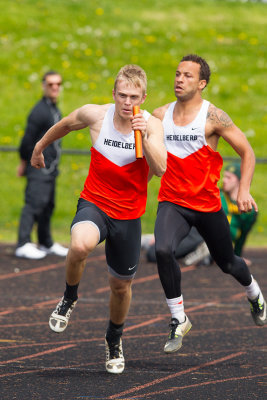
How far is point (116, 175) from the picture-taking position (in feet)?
21.5

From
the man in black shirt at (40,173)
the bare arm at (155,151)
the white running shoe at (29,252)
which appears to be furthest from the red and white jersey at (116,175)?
the white running shoe at (29,252)

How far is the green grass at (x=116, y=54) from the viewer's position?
67.7 ft

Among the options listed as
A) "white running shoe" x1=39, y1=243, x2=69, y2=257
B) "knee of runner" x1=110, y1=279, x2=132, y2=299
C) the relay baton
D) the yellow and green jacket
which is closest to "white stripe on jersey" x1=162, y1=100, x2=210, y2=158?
"knee of runner" x1=110, y1=279, x2=132, y2=299

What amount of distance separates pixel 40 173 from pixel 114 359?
19.0 ft

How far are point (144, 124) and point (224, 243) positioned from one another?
1781 millimetres

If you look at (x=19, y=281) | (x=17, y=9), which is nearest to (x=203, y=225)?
(x=19, y=281)

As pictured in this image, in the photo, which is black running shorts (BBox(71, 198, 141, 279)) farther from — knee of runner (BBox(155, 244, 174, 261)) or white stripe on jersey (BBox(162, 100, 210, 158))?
white stripe on jersey (BBox(162, 100, 210, 158))

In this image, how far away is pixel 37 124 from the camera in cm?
1202

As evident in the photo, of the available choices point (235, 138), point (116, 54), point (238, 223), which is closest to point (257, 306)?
point (235, 138)

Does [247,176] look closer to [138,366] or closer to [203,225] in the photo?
[203,225]

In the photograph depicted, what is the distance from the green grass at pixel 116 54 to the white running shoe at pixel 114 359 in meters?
11.1

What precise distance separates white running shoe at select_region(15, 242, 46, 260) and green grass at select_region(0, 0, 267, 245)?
524 centimetres

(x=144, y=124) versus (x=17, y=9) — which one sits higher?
(x=144, y=124)

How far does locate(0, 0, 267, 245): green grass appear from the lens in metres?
20.6
